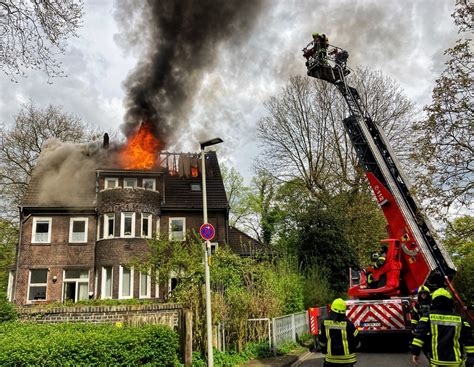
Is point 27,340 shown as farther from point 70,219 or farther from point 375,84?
point 375,84

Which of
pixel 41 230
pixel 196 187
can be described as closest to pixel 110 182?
pixel 41 230

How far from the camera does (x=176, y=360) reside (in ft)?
31.0

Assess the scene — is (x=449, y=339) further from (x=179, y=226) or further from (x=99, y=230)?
(x=179, y=226)

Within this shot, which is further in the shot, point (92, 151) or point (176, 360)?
point (92, 151)

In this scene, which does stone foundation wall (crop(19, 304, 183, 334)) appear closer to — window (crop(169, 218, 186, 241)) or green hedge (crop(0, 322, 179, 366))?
green hedge (crop(0, 322, 179, 366))

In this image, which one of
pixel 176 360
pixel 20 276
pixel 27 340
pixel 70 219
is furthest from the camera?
pixel 70 219

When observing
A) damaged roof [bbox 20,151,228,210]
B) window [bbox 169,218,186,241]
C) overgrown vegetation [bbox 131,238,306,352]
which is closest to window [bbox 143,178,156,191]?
damaged roof [bbox 20,151,228,210]

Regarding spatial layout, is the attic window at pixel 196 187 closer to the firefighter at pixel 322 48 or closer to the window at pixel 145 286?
the window at pixel 145 286

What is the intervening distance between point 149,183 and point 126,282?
608 centimetres

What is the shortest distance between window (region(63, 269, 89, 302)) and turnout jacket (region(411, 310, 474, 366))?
21.1 metres

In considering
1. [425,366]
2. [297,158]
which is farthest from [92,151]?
[425,366]

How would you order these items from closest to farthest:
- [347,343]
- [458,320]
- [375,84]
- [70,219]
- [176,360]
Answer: [458,320] < [347,343] < [176,360] < [70,219] < [375,84]

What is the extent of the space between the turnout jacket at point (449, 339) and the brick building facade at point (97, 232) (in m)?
16.8

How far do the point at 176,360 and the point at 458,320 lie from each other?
241 inches
